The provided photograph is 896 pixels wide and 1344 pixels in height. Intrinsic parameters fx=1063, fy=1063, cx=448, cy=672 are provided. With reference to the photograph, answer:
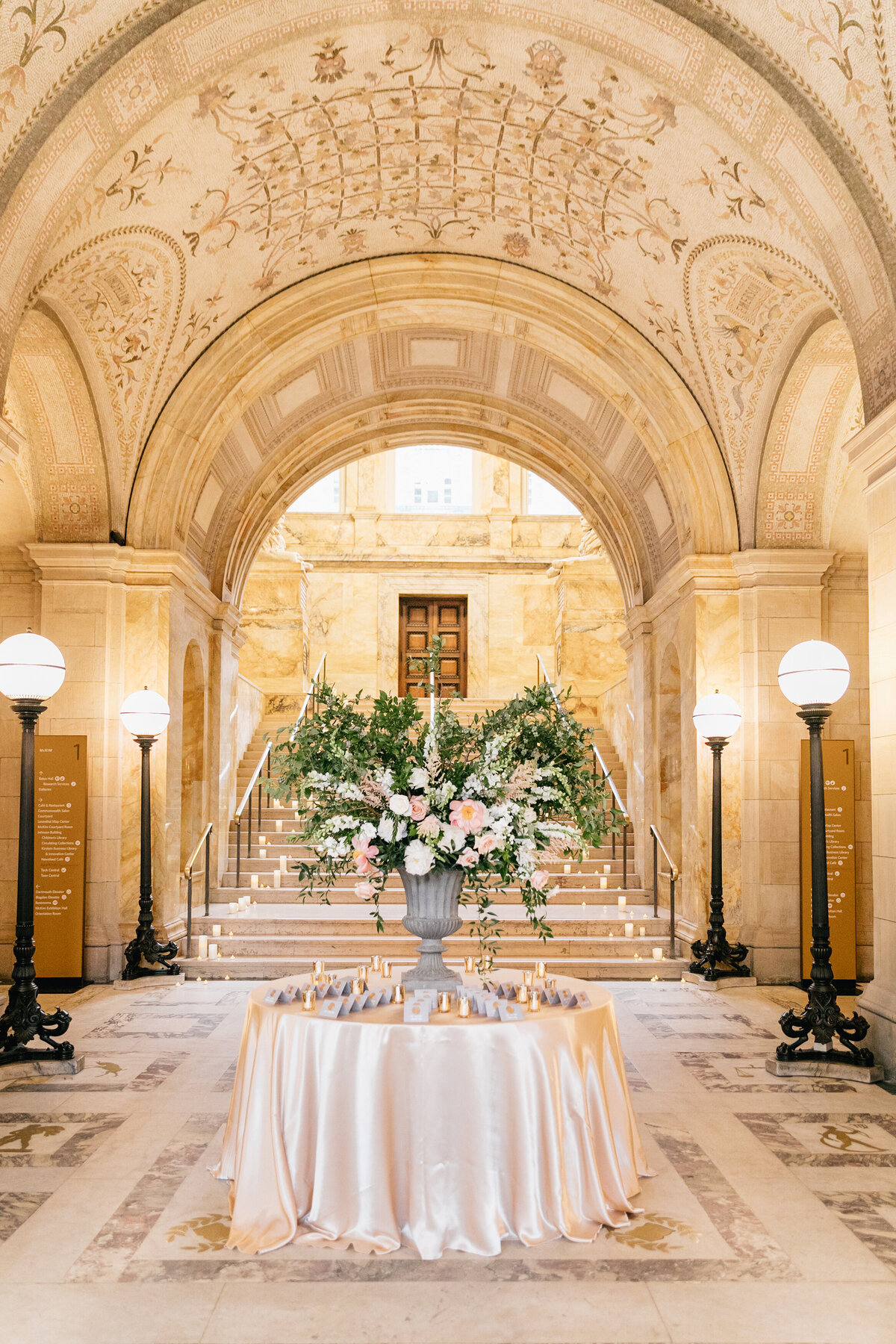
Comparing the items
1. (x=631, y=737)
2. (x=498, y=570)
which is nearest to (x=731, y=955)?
(x=631, y=737)

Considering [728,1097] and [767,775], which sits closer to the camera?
[728,1097]

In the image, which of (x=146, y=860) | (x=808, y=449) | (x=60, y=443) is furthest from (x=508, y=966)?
(x=60, y=443)

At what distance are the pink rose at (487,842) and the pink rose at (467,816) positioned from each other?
4 cm

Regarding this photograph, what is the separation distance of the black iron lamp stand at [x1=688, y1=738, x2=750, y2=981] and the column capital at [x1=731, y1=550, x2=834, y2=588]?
1545 millimetres

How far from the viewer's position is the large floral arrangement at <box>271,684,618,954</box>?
12.5 ft

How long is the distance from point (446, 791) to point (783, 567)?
6097 mm

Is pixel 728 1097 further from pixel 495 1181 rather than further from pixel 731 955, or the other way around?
pixel 731 955

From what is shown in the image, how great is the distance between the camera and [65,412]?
8.78m

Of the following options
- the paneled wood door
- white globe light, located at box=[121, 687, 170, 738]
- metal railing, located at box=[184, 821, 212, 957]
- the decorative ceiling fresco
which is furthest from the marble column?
the paneled wood door

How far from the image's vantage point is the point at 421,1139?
3451 mm

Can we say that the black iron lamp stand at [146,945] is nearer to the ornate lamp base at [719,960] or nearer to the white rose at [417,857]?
the ornate lamp base at [719,960]

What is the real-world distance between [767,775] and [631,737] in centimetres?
342

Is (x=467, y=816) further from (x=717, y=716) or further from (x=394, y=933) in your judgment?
(x=394, y=933)

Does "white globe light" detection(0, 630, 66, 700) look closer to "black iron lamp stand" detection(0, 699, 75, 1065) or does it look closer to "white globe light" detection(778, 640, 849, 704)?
"black iron lamp stand" detection(0, 699, 75, 1065)
